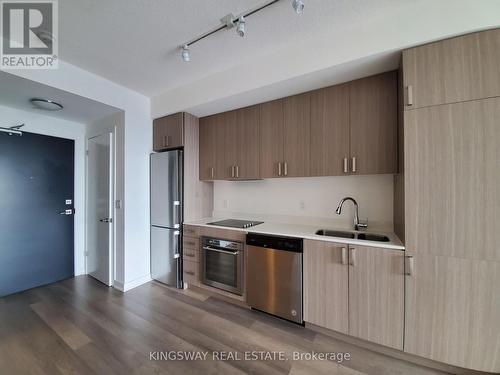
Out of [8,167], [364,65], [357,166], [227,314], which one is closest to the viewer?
[364,65]

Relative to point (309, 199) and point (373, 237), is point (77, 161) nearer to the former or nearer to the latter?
point (309, 199)

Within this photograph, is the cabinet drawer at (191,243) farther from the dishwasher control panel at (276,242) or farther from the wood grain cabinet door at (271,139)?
the wood grain cabinet door at (271,139)

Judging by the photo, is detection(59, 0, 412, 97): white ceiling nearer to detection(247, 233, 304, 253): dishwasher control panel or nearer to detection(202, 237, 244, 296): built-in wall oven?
detection(247, 233, 304, 253): dishwasher control panel

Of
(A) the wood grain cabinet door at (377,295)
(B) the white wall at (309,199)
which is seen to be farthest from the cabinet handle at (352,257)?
(B) the white wall at (309,199)

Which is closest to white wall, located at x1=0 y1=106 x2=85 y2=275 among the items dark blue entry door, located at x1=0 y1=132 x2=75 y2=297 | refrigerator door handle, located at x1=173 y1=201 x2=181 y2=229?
dark blue entry door, located at x1=0 y1=132 x2=75 y2=297

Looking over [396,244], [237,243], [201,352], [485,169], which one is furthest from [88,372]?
[485,169]

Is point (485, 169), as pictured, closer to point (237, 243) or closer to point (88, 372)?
point (237, 243)

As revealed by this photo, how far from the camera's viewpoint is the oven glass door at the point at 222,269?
2.28 metres

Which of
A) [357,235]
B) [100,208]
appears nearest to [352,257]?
[357,235]

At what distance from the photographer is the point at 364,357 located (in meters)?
1.61

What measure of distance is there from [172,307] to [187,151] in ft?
6.39

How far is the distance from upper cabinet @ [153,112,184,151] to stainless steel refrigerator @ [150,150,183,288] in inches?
5.3

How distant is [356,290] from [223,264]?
142 cm

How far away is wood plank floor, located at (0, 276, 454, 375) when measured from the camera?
1502mm
